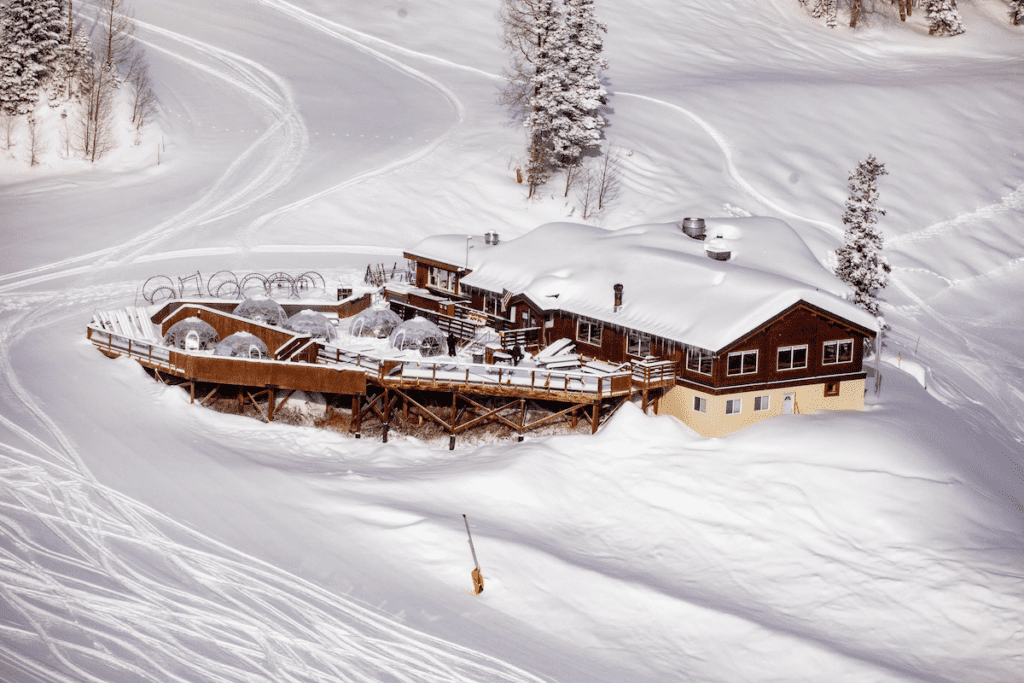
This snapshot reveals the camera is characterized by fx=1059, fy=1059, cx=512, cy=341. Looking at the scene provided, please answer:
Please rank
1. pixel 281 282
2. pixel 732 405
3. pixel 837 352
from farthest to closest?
pixel 281 282 < pixel 837 352 < pixel 732 405

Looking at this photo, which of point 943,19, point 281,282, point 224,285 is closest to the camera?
point 224,285

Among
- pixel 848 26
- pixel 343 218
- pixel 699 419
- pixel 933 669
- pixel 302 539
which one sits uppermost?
pixel 848 26

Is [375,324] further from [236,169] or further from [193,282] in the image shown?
Result: [236,169]

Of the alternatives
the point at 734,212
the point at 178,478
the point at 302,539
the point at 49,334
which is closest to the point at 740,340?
the point at 302,539

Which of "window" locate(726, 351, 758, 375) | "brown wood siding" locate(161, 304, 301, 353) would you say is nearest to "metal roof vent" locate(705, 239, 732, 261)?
"window" locate(726, 351, 758, 375)

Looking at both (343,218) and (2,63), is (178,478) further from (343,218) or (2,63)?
(2,63)

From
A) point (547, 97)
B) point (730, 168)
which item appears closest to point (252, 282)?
point (547, 97)

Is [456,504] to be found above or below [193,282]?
below
